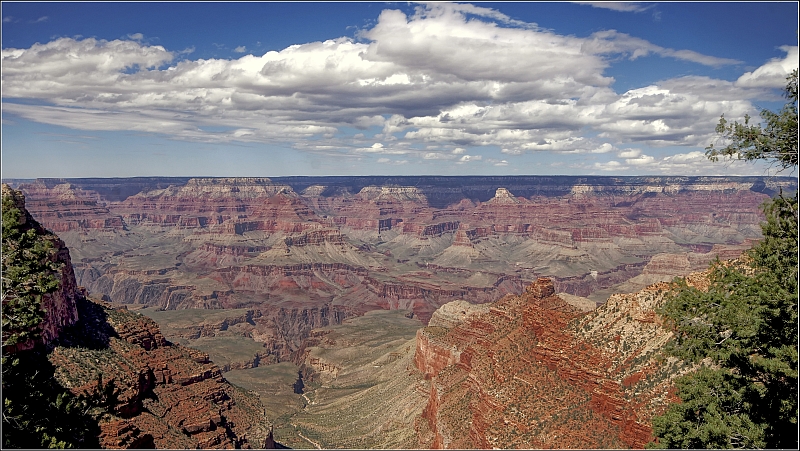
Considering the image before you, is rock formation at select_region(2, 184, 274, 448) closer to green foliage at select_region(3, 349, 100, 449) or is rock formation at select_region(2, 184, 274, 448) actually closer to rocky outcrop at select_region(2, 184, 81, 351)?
rocky outcrop at select_region(2, 184, 81, 351)

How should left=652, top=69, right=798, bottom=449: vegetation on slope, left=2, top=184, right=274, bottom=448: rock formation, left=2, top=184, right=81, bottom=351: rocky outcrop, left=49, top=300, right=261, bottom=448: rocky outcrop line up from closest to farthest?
left=652, top=69, right=798, bottom=449: vegetation on slope, left=49, top=300, right=261, bottom=448: rocky outcrop, left=2, top=184, right=274, bottom=448: rock formation, left=2, top=184, right=81, bottom=351: rocky outcrop

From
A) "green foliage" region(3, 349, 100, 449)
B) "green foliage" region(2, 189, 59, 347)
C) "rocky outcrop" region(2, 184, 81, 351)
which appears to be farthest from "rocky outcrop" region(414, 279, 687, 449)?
"rocky outcrop" region(2, 184, 81, 351)

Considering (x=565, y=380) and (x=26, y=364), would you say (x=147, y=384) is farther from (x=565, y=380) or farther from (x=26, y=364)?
(x=565, y=380)

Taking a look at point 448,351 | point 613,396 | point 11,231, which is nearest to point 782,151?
point 613,396

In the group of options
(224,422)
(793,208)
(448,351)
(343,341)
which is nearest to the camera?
(793,208)

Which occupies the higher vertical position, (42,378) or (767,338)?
(767,338)

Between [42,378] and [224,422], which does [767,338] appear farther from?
[224,422]

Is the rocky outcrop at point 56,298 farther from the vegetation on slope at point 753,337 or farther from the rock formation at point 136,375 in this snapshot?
the vegetation on slope at point 753,337
